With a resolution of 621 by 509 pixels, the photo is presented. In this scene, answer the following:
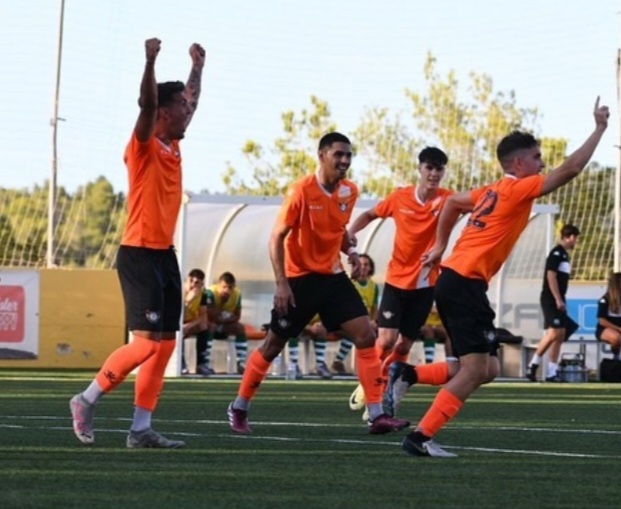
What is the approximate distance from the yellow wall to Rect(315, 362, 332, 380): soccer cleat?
3769mm

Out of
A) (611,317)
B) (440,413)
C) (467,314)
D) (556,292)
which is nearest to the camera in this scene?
(440,413)

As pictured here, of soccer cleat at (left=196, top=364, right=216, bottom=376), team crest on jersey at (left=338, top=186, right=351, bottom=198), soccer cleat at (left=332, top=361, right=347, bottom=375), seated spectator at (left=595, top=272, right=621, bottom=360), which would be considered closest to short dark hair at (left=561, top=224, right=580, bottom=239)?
seated spectator at (left=595, top=272, right=621, bottom=360)

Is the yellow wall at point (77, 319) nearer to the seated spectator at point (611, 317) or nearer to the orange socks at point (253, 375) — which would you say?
the seated spectator at point (611, 317)

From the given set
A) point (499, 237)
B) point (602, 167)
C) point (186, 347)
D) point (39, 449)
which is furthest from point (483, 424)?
point (602, 167)

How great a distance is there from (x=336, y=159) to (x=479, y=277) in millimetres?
2367

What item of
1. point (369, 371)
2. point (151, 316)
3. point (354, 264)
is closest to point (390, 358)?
point (354, 264)

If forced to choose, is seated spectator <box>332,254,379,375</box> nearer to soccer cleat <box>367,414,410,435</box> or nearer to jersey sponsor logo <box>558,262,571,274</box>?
jersey sponsor logo <box>558,262,571,274</box>

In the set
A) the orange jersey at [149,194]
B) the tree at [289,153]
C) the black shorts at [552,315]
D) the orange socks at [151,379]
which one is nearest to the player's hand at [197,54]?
the orange jersey at [149,194]

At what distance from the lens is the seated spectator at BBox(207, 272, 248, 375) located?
25188mm

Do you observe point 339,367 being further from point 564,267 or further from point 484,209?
point 484,209

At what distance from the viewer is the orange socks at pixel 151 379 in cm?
1025

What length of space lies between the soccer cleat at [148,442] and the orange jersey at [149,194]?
107 cm

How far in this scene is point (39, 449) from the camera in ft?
32.5

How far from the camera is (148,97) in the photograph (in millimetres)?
9797
